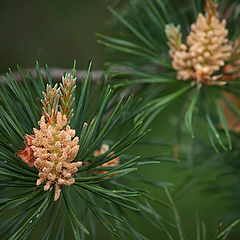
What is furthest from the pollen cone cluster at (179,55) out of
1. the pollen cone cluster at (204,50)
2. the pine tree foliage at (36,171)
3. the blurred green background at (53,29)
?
the blurred green background at (53,29)

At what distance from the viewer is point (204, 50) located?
739mm

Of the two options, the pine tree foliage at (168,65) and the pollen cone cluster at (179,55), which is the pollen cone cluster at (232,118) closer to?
the pine tree foliage at (168,65)

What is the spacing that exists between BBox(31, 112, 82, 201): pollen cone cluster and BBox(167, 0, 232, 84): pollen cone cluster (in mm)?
295

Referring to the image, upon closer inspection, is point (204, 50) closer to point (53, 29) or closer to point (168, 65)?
point (168, 65)

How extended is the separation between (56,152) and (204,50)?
345mm

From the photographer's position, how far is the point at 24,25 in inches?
95.3

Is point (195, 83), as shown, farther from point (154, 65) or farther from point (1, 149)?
point (1, 149)

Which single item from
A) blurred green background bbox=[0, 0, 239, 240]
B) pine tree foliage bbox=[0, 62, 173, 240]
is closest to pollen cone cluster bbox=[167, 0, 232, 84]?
pine tree foliage bbox=[0, 62, 173, 240]

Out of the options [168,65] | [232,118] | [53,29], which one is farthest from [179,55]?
[53,29]

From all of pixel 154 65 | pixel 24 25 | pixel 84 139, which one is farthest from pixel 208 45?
pixel 24 25

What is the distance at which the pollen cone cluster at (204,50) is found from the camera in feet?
2.41

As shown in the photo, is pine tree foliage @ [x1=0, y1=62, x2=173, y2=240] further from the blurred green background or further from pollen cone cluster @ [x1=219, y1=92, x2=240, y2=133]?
the blurred green background

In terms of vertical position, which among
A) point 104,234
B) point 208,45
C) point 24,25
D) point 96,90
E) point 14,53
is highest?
point 24,25

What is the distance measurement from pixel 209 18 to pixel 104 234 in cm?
110
